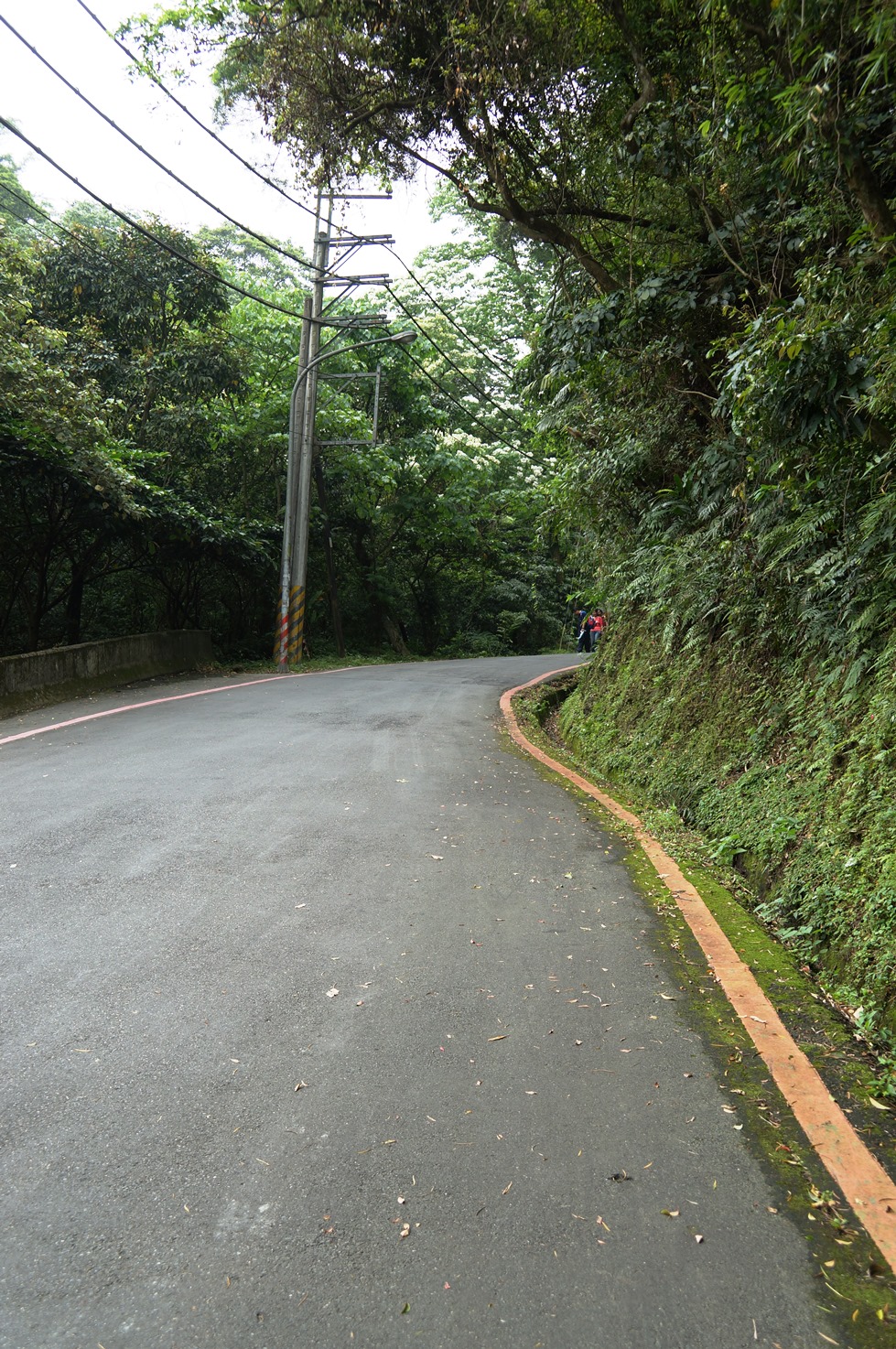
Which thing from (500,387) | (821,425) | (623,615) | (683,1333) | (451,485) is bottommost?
(683,1333)

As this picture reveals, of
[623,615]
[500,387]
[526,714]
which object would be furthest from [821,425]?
[500,387]

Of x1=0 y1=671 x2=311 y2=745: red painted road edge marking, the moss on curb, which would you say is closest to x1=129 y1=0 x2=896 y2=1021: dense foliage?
the moss on curb

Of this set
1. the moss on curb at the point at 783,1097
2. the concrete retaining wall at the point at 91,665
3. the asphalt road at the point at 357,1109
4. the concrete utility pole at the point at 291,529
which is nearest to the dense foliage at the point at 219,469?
the concrete utility pole at the point at 291,529

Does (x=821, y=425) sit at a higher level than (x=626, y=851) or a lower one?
higher

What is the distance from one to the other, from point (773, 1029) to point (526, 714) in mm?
9467

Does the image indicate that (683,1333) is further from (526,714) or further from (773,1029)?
(526,714)

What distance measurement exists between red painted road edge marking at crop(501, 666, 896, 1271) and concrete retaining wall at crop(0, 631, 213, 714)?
8.95 meters

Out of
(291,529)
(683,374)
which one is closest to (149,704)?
(683,374)

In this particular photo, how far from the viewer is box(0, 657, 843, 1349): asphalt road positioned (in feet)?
7.41

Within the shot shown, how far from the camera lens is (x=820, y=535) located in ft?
20.1

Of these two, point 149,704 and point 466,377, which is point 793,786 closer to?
point 149,704

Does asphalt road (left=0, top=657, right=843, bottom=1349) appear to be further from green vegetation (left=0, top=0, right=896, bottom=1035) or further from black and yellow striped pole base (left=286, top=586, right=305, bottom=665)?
black and yellow striped pole base (left=286, top=586, right=305, bottom=665)

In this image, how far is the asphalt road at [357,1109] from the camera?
2.26 metres

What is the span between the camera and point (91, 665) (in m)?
13.8
